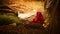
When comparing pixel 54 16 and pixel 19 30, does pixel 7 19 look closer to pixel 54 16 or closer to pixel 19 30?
pixel 19 30

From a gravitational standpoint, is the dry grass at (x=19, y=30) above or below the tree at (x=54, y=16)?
below

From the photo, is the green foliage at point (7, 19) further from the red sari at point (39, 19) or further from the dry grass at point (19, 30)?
the red sari at point (39, 19)

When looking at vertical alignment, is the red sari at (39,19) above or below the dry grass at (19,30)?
above

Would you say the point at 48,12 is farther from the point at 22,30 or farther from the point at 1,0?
the point at 1,0

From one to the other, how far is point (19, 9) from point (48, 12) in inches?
22.8

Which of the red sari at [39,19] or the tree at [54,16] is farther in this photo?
the red sari at [39,19]

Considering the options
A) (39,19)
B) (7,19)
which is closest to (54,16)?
(39,19)

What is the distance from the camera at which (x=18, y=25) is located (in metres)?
1.79

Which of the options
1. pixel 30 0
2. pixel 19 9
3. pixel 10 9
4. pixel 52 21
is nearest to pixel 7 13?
pixel 10 9

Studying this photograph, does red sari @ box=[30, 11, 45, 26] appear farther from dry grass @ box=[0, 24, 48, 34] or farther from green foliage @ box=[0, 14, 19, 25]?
green foliage @ box=[0, 14, 19, 25]

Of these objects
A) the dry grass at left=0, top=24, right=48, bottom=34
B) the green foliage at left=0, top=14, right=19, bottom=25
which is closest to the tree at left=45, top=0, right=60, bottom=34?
the dry grass at left=0, top=24, right=48, bottom=34

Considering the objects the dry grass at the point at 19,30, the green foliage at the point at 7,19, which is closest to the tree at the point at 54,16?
the dry grass at the point at 19,30

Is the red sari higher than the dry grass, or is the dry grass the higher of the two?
the red sari

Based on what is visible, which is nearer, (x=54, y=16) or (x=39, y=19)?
(x=54, y=16)
